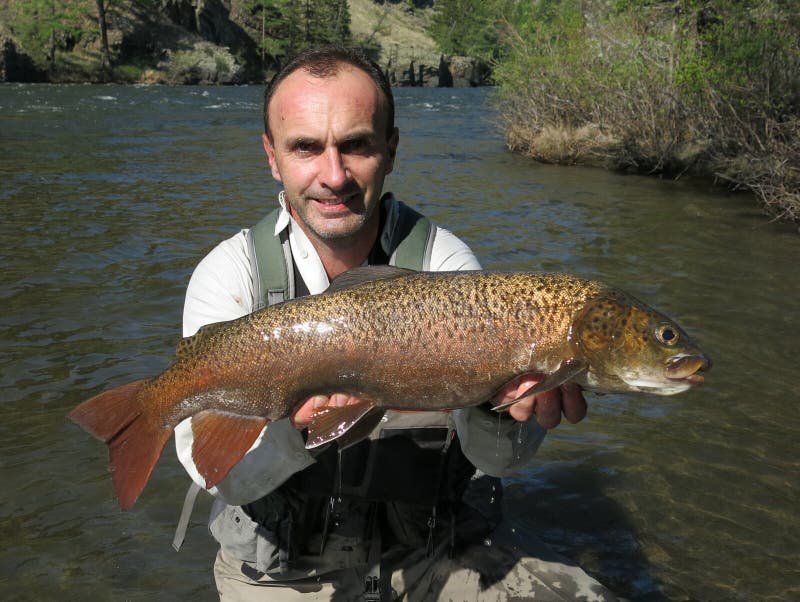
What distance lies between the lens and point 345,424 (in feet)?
8.16

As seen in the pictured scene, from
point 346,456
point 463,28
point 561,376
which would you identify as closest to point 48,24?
point 346,456

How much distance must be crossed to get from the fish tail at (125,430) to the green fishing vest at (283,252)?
701 millimetres

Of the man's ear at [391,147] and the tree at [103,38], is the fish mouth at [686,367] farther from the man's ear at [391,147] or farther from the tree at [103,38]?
the tree at [103,38]

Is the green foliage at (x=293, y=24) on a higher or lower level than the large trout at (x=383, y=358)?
higher

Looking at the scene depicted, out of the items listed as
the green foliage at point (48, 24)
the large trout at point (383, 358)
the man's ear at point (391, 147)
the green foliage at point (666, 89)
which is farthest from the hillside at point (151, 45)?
the large trout at point (383, 358)

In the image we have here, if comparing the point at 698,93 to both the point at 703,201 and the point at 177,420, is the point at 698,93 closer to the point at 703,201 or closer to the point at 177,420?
the point at 703,201

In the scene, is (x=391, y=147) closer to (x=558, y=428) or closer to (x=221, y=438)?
(x=221, y=438)

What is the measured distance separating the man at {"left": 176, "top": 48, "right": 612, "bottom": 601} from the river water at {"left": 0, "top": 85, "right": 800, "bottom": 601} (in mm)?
980

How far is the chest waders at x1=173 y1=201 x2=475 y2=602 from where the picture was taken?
10.1ft

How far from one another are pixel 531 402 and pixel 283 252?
1257 millimetres

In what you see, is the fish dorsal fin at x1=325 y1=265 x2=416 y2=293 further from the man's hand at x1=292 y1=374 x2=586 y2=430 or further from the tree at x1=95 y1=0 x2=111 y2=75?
the tree at x1=95 y1=0 x2=111 y2=75

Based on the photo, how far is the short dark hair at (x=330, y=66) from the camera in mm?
3157

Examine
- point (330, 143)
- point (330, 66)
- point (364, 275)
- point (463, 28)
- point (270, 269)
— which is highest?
point (463, 28)

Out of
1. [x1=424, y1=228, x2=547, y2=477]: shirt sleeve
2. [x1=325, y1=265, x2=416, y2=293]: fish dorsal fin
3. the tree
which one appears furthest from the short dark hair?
the tree
